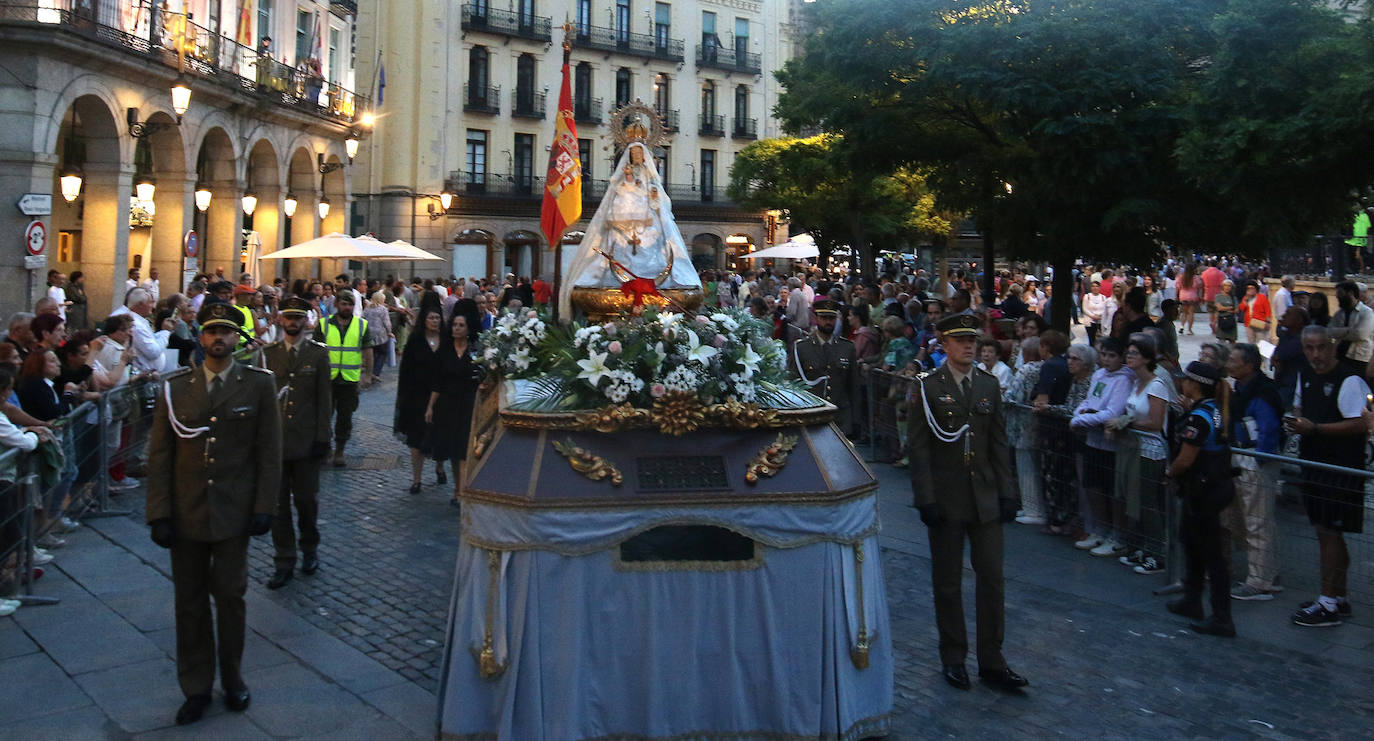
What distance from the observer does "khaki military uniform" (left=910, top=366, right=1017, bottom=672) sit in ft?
21.0

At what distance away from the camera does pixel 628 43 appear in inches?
1959

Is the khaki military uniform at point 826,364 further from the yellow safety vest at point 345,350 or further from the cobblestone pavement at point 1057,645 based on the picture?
the yellow safety vest at point 345,350

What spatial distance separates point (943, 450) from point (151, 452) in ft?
13.4

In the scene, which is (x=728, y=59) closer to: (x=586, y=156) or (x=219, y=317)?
(x=586, y=156)

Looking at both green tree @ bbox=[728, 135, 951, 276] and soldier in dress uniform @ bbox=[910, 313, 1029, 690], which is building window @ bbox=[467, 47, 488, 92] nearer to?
green tree @ bbox=[728, 135, 951, 276]

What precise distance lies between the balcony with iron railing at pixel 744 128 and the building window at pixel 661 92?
3610 mm

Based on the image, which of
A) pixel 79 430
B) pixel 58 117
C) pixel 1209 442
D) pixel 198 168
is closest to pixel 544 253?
pixel 198 168

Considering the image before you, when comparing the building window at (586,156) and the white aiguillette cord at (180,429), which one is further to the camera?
the building window at (586,156)

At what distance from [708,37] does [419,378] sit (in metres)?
43.4

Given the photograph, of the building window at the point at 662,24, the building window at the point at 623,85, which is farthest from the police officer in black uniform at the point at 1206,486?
the building window at the point at 662,24

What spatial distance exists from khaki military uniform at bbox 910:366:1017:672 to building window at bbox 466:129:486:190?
1643 inches

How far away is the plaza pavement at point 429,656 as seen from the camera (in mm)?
5914

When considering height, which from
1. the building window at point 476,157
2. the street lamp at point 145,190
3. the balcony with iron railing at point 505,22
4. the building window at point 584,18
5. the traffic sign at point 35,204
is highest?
the building window at point 584,18

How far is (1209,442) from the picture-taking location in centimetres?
746
